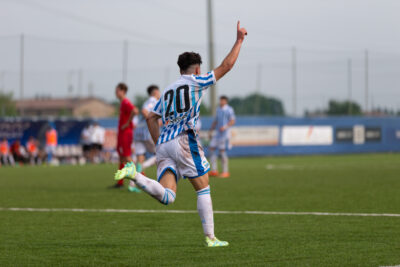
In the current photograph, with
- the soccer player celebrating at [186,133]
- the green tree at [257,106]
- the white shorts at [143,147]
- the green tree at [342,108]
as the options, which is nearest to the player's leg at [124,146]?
the white shorts at [143,147]

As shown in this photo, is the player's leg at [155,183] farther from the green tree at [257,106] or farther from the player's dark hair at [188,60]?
the green tree at [257,106]

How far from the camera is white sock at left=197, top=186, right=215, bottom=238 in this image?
6.44 m

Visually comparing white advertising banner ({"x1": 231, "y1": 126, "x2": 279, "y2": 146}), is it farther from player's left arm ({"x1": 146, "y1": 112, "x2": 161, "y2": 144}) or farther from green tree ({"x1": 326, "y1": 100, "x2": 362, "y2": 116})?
player's left arm ({"x1": 146, "y1": 112, "x2": 161, "y2": 144})

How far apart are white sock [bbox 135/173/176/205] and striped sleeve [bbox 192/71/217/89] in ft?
3.49

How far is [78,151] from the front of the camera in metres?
31.0

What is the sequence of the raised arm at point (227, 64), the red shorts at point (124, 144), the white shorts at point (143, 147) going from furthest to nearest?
1. the white shorts at point (143, 147)
2. the red shorts at point (124, 144)
3. the raised arm at point (227, 64)

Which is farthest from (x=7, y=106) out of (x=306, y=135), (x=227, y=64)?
(x=227, y=64)

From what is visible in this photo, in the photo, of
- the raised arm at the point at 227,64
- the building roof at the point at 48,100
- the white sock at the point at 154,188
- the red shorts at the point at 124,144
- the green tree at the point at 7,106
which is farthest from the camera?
the building roof at the point at 48,100

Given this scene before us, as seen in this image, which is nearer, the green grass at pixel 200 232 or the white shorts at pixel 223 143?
the green grass at pixel 200 232

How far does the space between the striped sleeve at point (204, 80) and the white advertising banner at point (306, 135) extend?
99.0 feet

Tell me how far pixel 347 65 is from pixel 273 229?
118ft

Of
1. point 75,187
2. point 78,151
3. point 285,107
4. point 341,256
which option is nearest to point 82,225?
point 341,256

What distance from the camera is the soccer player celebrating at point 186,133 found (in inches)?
250

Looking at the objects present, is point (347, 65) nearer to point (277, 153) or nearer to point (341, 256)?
point (277, 153)
